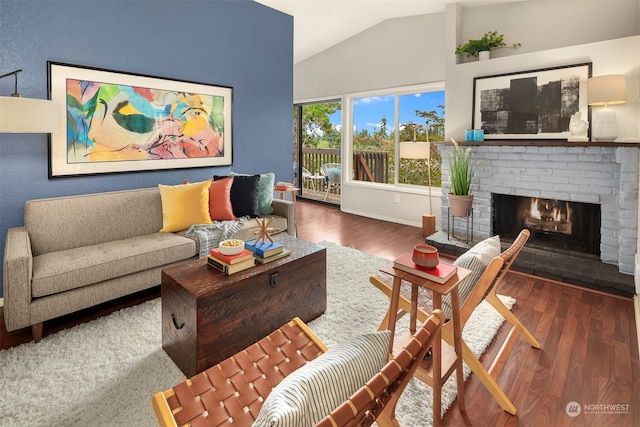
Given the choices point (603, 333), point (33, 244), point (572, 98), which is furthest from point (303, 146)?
point (603, 333)

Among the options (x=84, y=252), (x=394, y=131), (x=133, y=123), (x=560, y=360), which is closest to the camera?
(x=560, y=360)

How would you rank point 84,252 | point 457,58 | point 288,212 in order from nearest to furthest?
point 84,252, point 288,212, point 457,58

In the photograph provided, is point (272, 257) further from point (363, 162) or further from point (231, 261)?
point (363, 162)

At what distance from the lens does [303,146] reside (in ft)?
24.4

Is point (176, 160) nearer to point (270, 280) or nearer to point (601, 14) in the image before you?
point (270, 280)

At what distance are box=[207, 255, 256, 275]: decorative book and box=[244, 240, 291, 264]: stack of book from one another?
72 millimetres

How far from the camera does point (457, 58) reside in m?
4.43

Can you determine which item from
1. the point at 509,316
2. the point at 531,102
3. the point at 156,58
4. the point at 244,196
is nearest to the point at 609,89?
the point at 531,102

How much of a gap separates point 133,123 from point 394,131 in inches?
148

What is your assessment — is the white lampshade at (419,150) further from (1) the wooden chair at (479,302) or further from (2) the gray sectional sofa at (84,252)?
(1) the wooden chair at (479,302)

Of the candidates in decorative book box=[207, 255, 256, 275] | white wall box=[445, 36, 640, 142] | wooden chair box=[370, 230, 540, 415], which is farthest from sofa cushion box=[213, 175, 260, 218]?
white wall box=[445, 36, 640, 142]

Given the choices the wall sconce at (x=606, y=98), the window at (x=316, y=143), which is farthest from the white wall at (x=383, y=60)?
the wall sconce at (x=606, y=98)

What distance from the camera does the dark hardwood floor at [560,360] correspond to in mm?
1679

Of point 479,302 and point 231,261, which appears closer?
point 479,302
